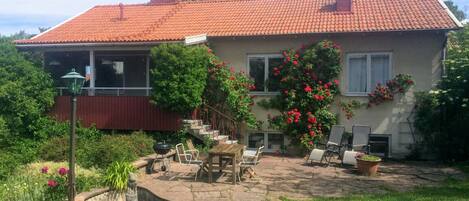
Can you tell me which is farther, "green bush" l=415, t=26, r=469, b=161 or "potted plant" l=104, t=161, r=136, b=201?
"green bush" l=415, t=26, r=469, b=161

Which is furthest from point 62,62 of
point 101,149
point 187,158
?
point 187,158

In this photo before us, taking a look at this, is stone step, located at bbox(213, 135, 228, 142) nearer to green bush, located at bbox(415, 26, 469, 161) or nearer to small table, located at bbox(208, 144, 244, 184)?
small table, located at bbox(208, 144, 244, 184)

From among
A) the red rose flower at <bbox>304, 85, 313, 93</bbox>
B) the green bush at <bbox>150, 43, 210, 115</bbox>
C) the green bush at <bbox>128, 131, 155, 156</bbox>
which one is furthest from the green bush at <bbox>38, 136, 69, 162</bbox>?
the red rose flower at <bbox>304, 85, 313, 93</bbox>

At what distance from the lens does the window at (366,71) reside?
13.4 m

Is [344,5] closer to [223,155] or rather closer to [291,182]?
[291,182]

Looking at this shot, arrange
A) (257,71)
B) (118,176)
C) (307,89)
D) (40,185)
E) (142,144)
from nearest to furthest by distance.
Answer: (40,185), (118,176), (142,144), (307,89), (257,71)

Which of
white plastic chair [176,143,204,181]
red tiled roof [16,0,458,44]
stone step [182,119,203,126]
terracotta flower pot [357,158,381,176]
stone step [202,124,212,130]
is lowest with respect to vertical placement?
terracotta flower pot [357,158,381,176]

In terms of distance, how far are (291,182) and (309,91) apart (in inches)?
179

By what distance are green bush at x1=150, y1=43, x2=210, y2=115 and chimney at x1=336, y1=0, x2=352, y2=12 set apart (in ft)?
19.3

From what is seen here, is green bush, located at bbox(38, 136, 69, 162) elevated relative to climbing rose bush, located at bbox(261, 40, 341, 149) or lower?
lower

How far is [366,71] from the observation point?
13492 millimetres

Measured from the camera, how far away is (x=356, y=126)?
12781 mm

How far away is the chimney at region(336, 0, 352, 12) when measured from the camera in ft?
49.5

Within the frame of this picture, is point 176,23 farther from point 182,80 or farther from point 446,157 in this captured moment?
point 446,157
